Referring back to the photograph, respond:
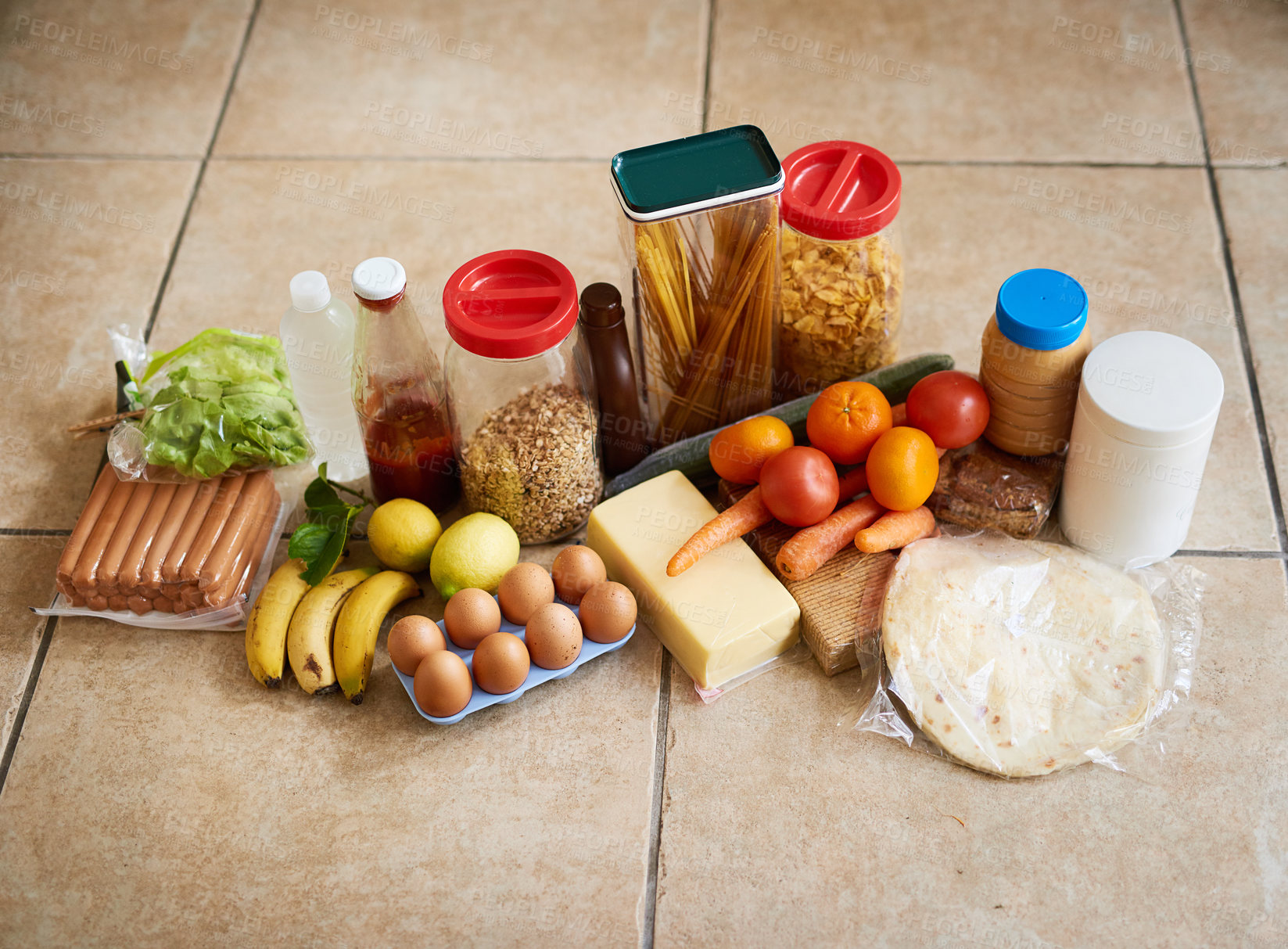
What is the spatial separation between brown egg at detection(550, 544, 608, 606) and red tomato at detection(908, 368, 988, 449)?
397 millimetres

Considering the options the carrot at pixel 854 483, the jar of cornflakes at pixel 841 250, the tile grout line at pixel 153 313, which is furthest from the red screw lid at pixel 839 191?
the tile grout line at pixel 153 313

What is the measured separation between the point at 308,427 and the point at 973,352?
0.91 meters

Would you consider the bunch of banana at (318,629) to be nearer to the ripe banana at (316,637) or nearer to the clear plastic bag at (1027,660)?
the ripe banana at (316,637)

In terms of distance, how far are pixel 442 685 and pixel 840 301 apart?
2.03 feet

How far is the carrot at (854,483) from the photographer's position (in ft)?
4.17

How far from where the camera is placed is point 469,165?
5.88ft

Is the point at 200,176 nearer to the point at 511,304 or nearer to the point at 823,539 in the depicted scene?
the point at 511,304

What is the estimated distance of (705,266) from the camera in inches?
49.3

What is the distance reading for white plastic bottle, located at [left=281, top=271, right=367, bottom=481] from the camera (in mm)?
1265

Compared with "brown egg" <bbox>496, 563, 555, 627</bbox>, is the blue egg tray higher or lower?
lower

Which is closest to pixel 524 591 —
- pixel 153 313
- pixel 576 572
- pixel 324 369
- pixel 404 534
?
pixel 576 572

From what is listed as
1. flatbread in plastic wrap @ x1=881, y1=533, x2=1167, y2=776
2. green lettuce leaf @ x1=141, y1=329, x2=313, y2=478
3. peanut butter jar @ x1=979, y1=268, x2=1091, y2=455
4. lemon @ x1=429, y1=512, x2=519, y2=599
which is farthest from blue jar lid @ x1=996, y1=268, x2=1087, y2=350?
green lettuce leaf @ x1=141, y1=329, x2=313, y2=478

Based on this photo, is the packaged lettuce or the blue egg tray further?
the packaged lettuce

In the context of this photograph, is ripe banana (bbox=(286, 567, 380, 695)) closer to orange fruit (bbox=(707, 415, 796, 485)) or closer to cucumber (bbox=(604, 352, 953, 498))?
cucumber (bbox=(604, 352, 953, 498))
